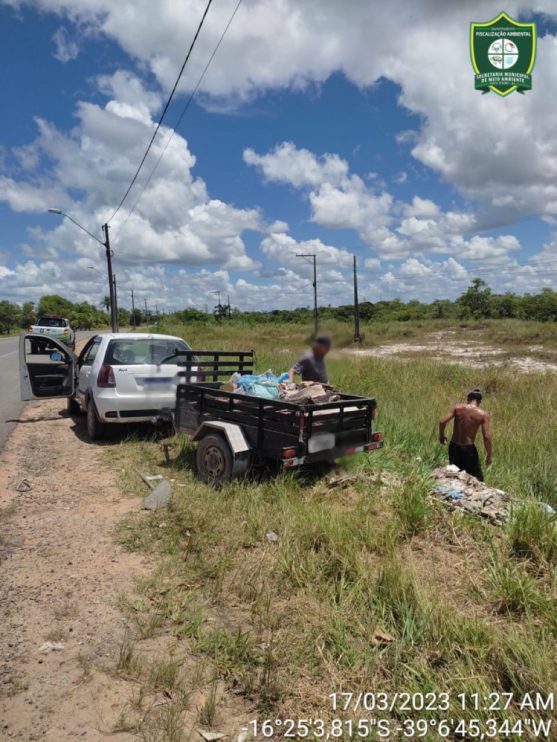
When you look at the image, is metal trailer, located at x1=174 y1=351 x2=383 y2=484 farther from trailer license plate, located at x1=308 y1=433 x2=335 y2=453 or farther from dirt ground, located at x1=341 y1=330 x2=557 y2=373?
dirt ground, located at x1=341 y1=330 x2=557 y2=373

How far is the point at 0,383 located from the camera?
47.5 ft

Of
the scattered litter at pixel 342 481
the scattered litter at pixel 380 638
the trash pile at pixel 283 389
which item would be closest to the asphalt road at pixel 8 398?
the trash pile at pixel 283 389

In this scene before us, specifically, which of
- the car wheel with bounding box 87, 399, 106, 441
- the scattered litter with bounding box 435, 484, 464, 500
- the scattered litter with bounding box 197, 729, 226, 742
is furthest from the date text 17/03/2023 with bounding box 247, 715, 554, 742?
the car wheel with bounding box 87, 399, 106, 441

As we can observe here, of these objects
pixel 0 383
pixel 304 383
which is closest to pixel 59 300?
pixel 0 383

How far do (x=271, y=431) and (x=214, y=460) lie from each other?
0.90m

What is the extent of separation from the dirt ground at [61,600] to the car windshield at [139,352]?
1.76 metres

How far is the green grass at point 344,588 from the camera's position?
106 inches

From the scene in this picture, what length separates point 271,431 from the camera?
5230 mm

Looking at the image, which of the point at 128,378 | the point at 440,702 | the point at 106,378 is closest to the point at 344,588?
the point at 440,702

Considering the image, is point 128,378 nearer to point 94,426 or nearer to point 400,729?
point 94,426

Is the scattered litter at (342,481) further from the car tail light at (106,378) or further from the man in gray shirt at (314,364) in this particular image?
the car tail light at (106,378)

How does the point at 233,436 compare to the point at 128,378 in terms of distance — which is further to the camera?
the point at 128,378

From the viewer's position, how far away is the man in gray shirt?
531cm

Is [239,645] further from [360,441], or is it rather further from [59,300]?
[59,300]
